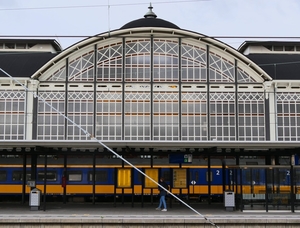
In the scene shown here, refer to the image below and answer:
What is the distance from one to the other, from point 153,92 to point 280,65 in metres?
10.9

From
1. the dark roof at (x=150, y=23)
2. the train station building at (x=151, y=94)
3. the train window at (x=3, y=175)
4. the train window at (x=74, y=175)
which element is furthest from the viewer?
the dark roof at (x=150, y=23)

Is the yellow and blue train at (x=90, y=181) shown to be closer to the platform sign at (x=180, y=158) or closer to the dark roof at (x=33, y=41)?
the platform sign at (x=180, y=158)

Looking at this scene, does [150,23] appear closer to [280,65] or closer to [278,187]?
[280,65]

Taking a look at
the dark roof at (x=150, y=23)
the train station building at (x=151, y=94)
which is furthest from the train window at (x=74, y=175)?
the dark roof at (x=150, y=23)

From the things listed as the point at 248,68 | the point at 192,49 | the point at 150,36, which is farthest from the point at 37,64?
the point at 248,68

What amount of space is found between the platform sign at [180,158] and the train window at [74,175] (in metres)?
8.57

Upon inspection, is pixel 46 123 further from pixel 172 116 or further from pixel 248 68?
pixel 248 68

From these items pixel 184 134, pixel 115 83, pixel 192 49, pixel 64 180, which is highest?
pixel 192 49

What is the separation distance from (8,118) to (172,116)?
1170 centimetres

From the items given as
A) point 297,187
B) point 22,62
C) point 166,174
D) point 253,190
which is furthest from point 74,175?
point 297,187

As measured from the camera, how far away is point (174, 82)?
37125 mm

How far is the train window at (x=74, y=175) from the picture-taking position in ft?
109

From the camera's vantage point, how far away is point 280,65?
133 ft

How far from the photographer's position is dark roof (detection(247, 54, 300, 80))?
1514 inches
